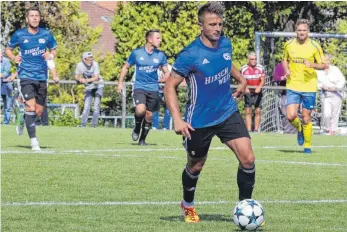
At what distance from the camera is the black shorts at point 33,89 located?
17203mm

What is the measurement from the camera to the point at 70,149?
1791 cm

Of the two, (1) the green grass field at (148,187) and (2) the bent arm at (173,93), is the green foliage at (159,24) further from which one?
(2) the bent arm at (173,93)

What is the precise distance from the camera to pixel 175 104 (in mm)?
9234

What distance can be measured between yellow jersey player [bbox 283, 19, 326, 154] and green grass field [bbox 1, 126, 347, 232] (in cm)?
66

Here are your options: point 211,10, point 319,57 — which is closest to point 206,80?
point 211,10

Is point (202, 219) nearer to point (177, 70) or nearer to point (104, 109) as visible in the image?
point (177, 70)

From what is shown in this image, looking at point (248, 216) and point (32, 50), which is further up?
point (32, 50)

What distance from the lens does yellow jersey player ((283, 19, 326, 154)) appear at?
17.9 m

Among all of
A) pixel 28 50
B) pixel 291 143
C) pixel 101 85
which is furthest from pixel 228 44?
pixel 101 85

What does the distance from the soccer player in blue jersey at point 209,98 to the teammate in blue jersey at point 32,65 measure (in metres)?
8.07

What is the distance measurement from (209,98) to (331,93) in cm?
1768

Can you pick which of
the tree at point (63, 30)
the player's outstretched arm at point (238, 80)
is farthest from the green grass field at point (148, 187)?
the tree at point (63, 30)

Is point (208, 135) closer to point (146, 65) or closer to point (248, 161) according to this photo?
point (248, 161)

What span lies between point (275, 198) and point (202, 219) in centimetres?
188
